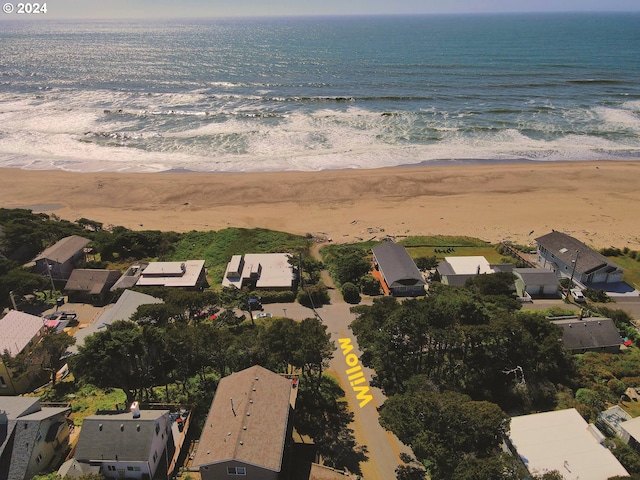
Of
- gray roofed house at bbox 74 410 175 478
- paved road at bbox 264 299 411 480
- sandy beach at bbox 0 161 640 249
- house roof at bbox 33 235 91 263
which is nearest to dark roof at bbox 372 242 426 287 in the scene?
paved road at bbox 264 299 411 480

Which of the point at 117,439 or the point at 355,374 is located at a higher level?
the point at 117,439

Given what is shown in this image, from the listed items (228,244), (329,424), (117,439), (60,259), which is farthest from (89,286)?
(329,424)

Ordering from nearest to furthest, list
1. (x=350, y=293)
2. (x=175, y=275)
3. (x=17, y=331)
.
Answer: (x=17, y=331)
(x=350, y=293)
(x=175, y=275)

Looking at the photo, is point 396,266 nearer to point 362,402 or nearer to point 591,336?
point 591,336

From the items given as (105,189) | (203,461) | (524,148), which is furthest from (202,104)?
(203,461)

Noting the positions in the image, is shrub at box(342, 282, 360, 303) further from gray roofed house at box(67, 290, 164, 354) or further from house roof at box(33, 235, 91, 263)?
house roof at box(33, 235, 91, 263)

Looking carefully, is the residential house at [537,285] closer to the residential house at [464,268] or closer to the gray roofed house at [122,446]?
the residential house at [464,268]
